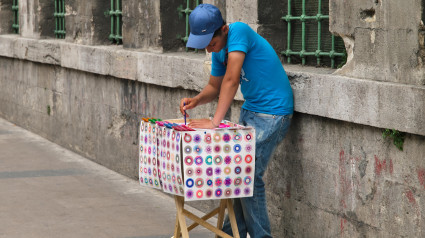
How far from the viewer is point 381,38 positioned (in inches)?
187


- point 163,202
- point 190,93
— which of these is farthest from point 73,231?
point 190,93

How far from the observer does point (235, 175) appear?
190 inches

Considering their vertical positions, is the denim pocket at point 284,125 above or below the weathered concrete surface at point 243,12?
below

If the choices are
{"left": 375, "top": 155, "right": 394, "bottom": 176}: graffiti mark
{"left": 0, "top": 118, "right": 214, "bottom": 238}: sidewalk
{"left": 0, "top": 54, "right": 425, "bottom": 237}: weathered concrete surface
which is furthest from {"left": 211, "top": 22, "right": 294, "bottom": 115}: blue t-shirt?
{"left": 0, "top": 118, "right": 214, "bottom": 238}: sidewalk

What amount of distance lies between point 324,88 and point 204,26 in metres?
0.90

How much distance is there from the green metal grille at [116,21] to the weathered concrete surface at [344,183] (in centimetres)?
384

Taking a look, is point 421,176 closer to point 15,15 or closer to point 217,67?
point 217,67

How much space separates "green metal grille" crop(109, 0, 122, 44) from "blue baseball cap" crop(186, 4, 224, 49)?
427cm

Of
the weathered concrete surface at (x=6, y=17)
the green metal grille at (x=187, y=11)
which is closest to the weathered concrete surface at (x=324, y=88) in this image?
the green metal grille at (x=187, y=11)

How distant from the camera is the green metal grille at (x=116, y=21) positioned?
29.9 ft

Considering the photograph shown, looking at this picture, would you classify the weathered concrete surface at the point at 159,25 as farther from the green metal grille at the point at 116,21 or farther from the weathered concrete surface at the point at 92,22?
the weathered concrete surface at the point at 92,22

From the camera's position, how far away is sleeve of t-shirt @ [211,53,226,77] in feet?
17.1

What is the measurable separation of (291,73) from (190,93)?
175 centimetres

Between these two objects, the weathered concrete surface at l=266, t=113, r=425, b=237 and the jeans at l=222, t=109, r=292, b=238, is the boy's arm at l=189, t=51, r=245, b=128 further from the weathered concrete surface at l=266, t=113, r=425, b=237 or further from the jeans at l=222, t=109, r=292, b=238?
the weathered concrete surface at l=266, t=113, r=425, b=237
